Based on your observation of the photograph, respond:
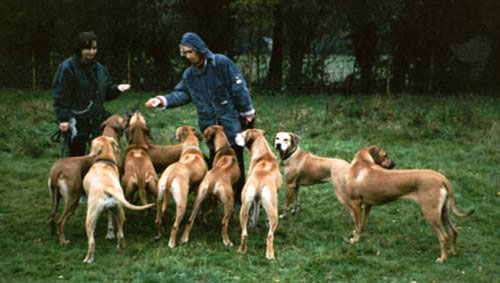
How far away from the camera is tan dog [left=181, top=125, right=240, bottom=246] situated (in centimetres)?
683

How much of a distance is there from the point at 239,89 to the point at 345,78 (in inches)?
567

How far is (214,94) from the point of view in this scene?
759 cm

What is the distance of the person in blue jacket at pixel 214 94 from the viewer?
752cm

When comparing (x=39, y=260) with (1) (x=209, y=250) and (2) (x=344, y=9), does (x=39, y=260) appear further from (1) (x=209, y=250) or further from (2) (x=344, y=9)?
(2) (x=344, y=9)

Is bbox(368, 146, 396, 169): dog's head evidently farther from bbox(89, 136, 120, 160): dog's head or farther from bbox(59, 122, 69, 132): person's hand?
bbox(59, 122, 69, 132): person's hand

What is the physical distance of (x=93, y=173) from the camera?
654cm

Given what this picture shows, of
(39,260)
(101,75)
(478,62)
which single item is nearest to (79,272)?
(39,260)

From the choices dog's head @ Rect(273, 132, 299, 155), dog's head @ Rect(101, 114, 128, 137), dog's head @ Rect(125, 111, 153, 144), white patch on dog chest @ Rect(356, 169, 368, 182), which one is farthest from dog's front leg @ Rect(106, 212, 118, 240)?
white patch on dog chest @ Rect(356, 169, 368, 182)

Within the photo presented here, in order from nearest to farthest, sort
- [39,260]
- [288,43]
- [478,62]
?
1. [39,260]
2. [478,62]
3. [288,43]

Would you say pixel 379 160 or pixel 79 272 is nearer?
pixel 79 272

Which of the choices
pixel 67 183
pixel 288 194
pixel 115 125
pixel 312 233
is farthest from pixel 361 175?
pixel 67 183

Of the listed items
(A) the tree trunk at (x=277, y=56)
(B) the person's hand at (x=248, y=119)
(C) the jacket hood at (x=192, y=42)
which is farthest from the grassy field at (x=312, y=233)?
(A) the tree trunk at (x=277, y=56)

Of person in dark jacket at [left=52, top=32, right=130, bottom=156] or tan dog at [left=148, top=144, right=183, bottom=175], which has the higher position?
person in dark jacket at [left=52, top=32, right=130, bottom=156]

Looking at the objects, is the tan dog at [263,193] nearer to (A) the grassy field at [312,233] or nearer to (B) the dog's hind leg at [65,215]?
(A) the grassy field at [312,233]
